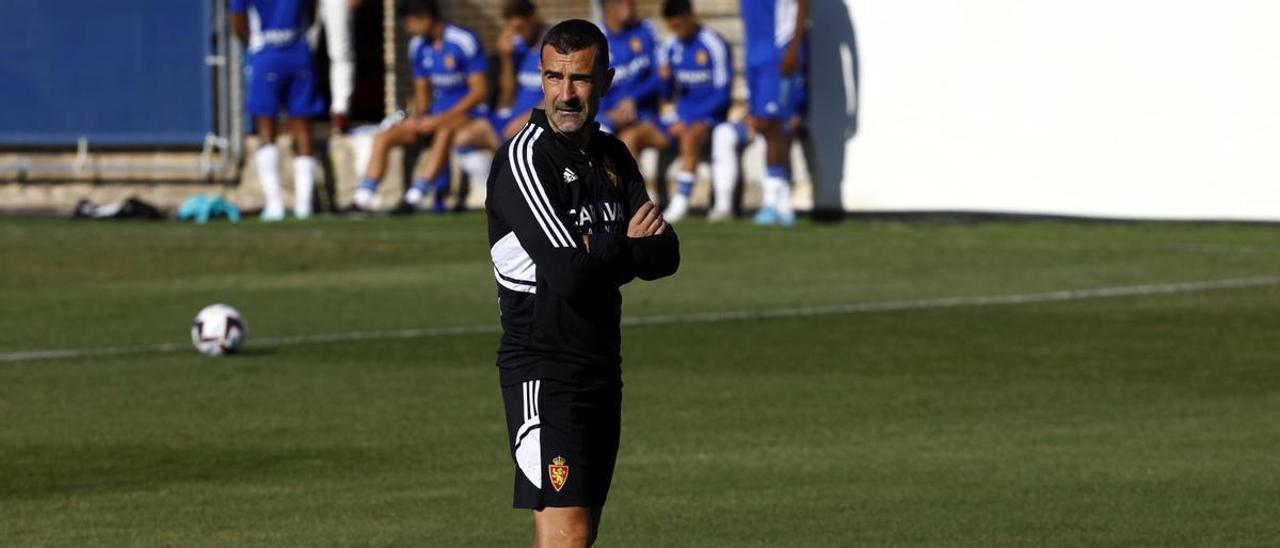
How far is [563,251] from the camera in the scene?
5.65 m

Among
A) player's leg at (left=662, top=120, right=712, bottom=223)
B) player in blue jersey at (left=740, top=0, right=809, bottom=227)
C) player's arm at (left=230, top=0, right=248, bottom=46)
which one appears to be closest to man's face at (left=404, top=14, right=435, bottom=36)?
player's arm at (left=230, top=0, right=248, bottom=46)

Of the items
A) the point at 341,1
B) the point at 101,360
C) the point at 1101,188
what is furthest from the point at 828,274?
the point at 341,1

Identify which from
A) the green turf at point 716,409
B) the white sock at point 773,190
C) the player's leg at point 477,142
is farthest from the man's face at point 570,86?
the player's leg at point 477,142

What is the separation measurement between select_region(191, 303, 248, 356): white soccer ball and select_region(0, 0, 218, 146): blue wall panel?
13418 mm

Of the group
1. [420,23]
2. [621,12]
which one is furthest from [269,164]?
[621,12]

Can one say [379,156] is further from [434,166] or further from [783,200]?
[783,200]

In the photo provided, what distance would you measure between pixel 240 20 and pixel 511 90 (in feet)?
9.89

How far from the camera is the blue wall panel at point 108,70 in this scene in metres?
26.9

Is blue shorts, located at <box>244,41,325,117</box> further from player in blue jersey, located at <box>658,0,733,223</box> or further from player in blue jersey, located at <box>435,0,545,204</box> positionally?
player in blue jersey, located at <box>658,0,733,223</box>

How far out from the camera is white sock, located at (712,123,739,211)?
24625 millimetres

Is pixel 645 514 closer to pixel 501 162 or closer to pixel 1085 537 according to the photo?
pixel 1085 537

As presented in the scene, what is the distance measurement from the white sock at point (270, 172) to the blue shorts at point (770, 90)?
17.8ft

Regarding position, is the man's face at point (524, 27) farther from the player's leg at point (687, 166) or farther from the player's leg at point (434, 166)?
the player's leg at point (687, 166)

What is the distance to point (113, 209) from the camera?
1035 inches
